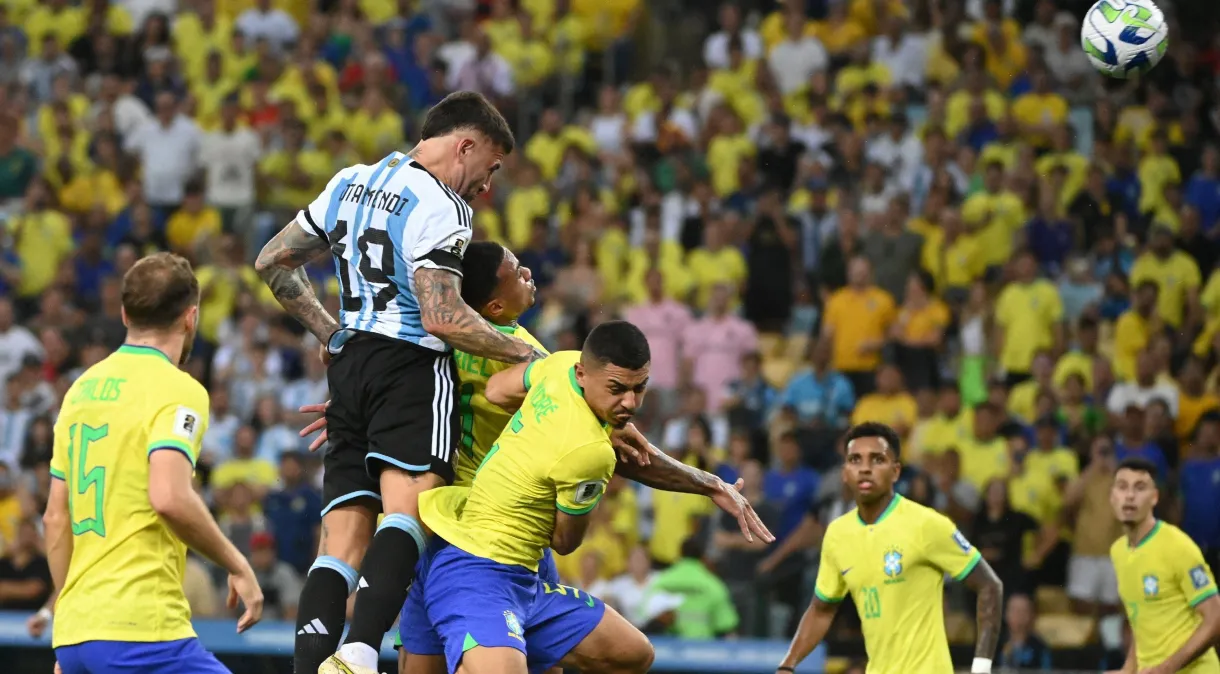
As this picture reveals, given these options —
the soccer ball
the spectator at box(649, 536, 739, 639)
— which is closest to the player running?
the soccer ball

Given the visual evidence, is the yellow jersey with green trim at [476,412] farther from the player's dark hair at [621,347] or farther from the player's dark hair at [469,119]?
the player's dark hair at [469,119]

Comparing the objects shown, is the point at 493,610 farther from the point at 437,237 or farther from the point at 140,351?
the point at 140,351

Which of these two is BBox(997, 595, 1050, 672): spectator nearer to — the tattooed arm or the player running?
the player running

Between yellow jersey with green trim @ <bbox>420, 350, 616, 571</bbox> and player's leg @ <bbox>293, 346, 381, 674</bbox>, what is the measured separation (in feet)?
1.17

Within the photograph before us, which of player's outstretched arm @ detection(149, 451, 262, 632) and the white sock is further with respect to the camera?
the white sock

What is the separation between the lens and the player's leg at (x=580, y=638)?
22.2 feet

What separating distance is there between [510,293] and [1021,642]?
7.09 meters

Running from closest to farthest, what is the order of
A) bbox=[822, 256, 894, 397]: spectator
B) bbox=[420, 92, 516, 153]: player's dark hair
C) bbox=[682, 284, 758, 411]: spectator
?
bbox=[420, 92, 516, 153]: player's dark hair → bbox=[822, 256, 894, 397]: spectator → bbox=[682, 284, 758, 411]: spectator

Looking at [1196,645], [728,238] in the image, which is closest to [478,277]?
[1196,645]

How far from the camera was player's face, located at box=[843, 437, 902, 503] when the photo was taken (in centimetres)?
877

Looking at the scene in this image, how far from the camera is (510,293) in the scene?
23.3 feet

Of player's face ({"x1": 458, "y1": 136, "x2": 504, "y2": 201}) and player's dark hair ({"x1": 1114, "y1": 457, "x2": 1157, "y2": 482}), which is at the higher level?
player's face ({"x1": 458, "y1": 136, "x2": 504, "y2": 201})

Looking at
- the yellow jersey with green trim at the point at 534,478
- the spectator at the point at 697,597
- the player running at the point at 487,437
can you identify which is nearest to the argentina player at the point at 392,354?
the yellow jersey with green trim at the point at 534,478

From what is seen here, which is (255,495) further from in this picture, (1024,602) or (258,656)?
(1024,602)
